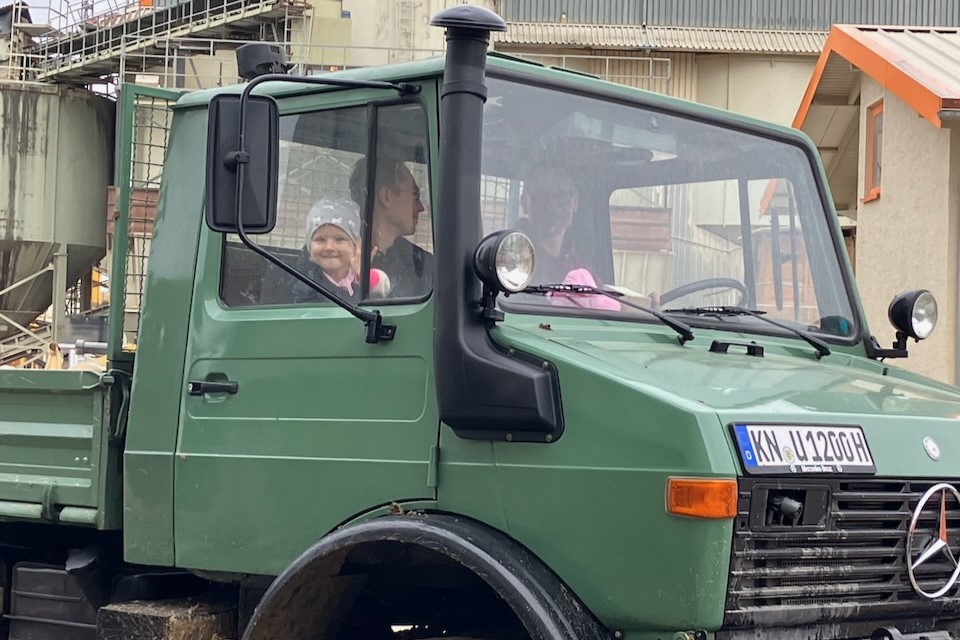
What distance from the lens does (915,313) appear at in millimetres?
5012

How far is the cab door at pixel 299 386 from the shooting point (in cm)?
399

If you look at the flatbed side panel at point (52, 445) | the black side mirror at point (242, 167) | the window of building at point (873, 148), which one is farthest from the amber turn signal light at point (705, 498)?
the window of building at point (873, 148)

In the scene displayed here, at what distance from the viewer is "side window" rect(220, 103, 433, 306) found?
4086mm

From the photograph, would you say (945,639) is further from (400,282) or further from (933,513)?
(400,282)

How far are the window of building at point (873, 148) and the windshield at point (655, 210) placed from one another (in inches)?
451

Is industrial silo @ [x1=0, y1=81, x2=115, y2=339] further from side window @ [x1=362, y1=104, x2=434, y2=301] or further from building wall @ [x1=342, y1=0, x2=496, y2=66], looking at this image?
side window @ [x1=362, y1=104, x2=434, y2=301]

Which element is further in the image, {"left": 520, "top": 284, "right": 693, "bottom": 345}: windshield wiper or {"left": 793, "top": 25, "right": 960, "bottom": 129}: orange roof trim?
{"left": 793, "top": 25, "right": 960, "bottom": 129}: orange roof trim

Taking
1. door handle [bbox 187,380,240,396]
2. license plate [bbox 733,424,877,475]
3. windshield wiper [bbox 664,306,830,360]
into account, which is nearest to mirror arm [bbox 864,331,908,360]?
A: windshield wiper [bbox 664,306,830,360]

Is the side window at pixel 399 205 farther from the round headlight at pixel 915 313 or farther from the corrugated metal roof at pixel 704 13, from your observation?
the corrugated metal roof at pixel 704 13

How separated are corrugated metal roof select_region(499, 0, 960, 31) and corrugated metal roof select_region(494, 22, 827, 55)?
11.2 inches

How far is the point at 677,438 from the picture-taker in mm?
3359

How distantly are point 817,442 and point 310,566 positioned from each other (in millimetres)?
1457

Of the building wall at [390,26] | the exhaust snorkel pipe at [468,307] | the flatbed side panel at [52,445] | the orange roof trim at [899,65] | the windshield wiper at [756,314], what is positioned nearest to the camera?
the exhaust snorkel pipe at [468,307]

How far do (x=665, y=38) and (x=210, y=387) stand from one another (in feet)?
87.6
